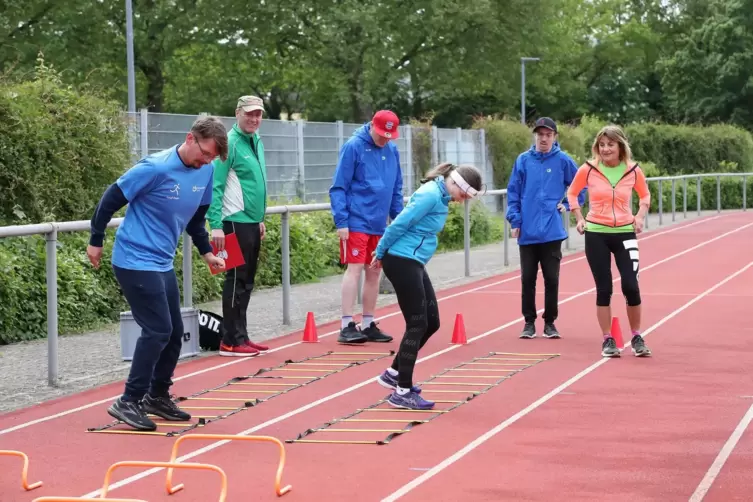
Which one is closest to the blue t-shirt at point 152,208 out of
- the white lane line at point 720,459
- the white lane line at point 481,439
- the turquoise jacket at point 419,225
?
the turquoise jacket at point 419,225

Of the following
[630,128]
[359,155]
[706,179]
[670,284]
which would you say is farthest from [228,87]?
[359,155]

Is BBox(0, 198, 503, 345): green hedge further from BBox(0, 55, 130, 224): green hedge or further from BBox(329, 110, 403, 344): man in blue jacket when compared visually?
BBox(329, 110, 403, 344): man in blue jacket

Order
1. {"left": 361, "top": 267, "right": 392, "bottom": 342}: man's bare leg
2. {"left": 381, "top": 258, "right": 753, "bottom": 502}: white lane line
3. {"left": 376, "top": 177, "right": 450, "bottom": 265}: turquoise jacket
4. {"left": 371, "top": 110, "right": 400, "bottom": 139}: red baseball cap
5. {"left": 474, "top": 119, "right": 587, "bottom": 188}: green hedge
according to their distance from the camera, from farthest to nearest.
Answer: {"left": 474, "top": 119, "right": 587, "bottom": 188}: green hedge
{"left": 361, "top": 267, "right": 392, "bottom": 342}: man's bare leg
{"left": 371, "top": 110, "right": 400, "bottom": 139}: red baseball cap
{"left": 376, "top": 177, "right": 450, "bottom": 265}: turquoise jacket
{"left": 381, "top": 258, "right": 753, "bottom": 502}: white lane line

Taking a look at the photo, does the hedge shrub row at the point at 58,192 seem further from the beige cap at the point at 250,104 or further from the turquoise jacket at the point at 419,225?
the turquoise jacket at the point at 419,225

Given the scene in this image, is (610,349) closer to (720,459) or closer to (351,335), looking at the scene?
(351,335)

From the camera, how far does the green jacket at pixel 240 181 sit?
415 inches

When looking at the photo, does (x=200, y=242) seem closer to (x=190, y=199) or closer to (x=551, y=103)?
(x=190, y=199)

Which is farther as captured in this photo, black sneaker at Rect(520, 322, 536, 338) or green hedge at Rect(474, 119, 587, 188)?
green hedge at Rect(474, 119, 587, 188)

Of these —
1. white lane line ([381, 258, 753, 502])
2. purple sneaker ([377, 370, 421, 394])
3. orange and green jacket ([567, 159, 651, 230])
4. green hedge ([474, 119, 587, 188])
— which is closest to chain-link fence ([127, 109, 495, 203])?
green hedge ([474, 119, 587, 188])

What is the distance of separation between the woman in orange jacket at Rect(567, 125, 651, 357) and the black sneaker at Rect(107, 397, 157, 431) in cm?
418

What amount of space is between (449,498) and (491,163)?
26.6 meters

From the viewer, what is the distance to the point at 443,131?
29.8 m

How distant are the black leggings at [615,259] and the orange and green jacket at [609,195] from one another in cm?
9

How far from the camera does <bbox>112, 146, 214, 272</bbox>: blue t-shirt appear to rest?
776cm
